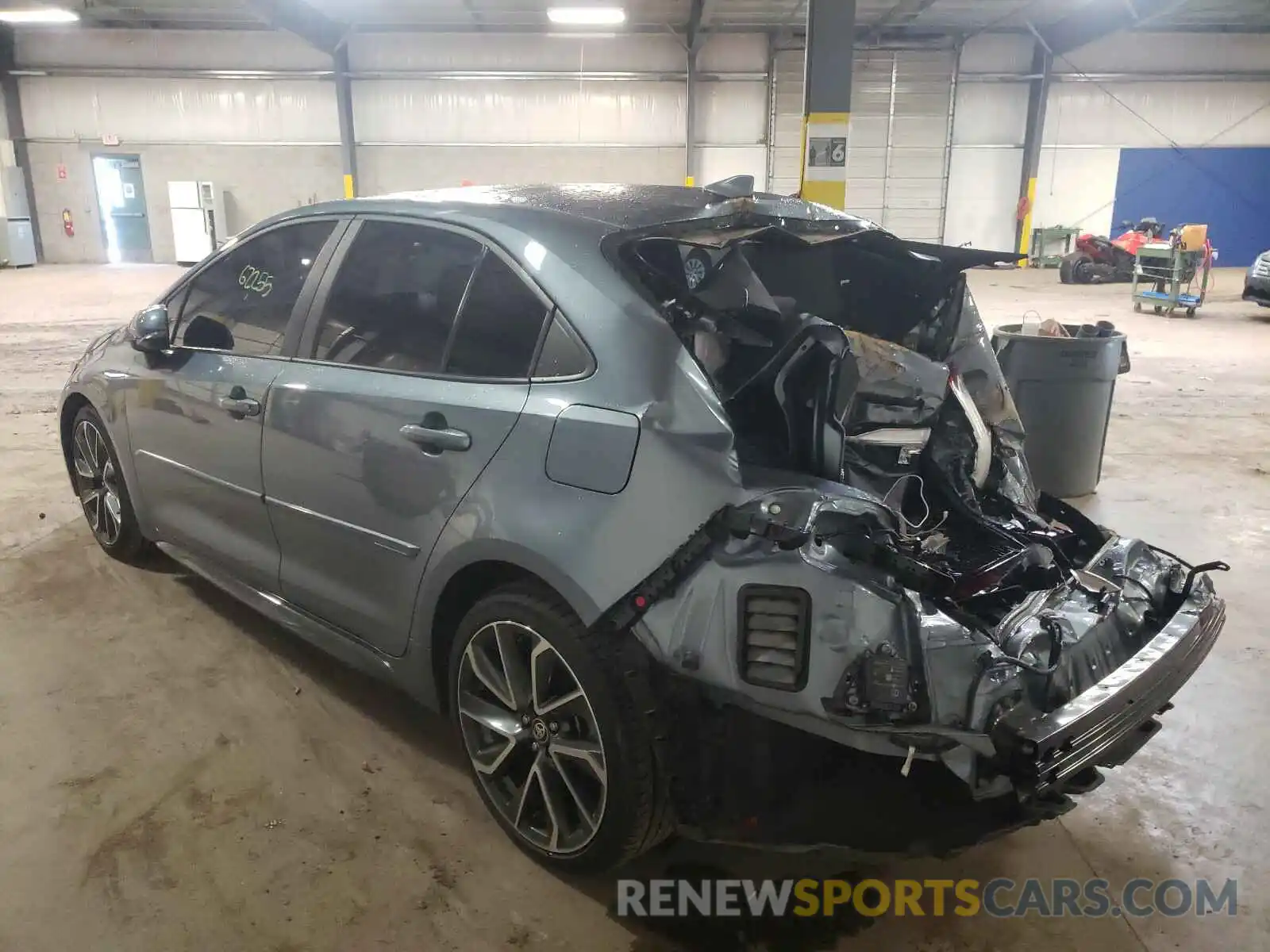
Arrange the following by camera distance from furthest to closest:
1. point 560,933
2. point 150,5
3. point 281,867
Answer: point 150,5, point 281,867, point 560,933

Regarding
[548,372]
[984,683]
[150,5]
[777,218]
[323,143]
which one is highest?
[150,5]

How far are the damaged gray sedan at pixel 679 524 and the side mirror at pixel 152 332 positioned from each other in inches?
10.3

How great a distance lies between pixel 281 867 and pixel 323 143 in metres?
19.8

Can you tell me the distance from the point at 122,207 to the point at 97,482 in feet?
65.4

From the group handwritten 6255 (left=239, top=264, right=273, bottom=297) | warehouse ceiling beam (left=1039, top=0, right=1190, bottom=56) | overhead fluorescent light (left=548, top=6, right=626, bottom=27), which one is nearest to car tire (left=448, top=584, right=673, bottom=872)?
handwritten 6255 (left=239, top=264, right=273, bottom=297)

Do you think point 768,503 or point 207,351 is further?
point 207,351

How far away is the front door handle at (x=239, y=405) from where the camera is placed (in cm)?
260

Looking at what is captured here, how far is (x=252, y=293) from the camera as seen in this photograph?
2836mm

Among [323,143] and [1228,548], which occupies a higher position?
[323,143]

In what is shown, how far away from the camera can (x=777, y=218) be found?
2.41 meters

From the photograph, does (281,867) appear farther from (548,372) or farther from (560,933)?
(548,372)

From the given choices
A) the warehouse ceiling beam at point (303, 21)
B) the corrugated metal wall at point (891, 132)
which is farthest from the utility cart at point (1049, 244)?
the warehouse ceiling beam at point (303, 21)

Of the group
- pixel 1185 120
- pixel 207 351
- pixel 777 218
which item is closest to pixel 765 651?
pixel 777 218

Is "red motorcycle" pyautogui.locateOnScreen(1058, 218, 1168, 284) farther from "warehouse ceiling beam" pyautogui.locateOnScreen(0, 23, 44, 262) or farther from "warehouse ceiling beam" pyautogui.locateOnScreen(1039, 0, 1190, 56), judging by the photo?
"warehouse ceiling beam" pyautogui.locateOnScreen(0, 23, 44, 262)
